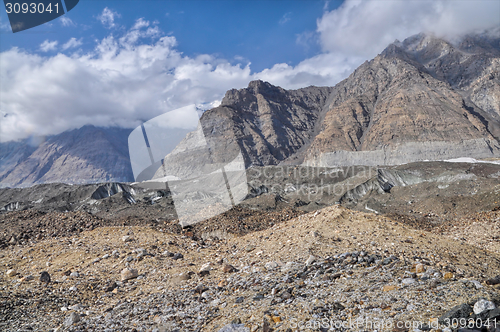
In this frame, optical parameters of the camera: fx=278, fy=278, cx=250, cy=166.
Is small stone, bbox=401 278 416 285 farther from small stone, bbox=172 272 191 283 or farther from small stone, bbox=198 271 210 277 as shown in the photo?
small stone, bbox=172 272 191 283

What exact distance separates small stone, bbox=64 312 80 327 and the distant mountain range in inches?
3458

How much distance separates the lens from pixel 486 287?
3.36 meters

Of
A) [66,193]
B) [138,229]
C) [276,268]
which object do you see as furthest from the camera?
[66,193]

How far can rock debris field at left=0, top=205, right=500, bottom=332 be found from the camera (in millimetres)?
3100

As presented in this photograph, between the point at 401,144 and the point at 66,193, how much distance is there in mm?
93639

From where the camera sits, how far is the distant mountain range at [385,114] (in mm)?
91500

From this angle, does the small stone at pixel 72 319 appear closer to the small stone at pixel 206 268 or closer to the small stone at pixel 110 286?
the small stone at pixel 110 286

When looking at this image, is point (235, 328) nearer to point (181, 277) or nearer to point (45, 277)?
point (181, 277)

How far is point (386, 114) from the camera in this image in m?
105

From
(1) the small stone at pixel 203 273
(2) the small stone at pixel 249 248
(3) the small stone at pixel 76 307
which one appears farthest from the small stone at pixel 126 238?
(2) the small stone at pixel 249 248

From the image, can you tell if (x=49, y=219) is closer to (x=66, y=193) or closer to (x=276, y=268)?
(x=276, y=268)

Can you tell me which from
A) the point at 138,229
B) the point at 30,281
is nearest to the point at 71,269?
the point at 30,281

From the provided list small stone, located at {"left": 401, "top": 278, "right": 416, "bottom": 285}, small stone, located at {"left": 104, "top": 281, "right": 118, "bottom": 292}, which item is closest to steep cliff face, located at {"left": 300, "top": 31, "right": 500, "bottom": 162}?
small stone, located at {"left": 401, "top": 278, "right": 416, "bottom": 285}

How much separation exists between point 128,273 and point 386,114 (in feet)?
378
